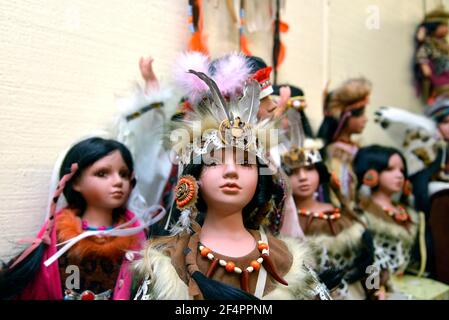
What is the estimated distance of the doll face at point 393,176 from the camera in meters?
2.58

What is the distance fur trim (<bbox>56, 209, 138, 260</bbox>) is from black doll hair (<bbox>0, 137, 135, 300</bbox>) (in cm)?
8

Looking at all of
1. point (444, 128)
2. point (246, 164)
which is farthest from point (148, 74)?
point (444, 128)

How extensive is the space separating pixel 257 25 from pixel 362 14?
1452mm

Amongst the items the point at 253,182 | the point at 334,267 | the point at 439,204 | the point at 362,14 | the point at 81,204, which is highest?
the point at 362,14

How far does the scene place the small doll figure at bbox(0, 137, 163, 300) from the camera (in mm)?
1634

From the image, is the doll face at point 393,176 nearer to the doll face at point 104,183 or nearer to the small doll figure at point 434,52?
the small doll figure at point 434,52

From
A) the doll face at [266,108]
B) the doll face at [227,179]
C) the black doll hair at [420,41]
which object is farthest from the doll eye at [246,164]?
the black doll hair at [420,41]

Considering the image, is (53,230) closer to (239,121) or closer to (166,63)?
(239,121)

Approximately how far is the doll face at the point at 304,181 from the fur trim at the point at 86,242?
0.87 meters

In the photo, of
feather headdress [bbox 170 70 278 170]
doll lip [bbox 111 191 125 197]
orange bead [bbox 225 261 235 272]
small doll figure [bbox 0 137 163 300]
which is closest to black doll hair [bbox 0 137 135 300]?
small doll figure [bbox 0 137 163 300]

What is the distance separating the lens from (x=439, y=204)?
9.35ft

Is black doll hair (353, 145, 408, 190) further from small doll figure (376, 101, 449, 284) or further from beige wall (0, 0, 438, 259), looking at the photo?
beige wall (0, 0, 438, 259)

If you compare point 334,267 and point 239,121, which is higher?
Result: point 239,121
